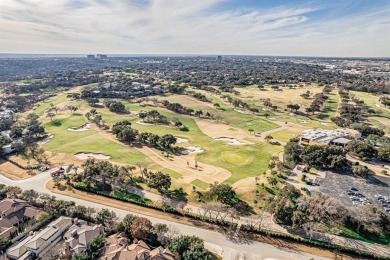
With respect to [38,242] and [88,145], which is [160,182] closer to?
[38,242]

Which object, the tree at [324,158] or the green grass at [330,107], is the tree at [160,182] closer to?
the tree at [324,158]

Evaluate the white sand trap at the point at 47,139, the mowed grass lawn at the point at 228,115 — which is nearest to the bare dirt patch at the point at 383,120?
the mowed grass lawn at the point at 228,115

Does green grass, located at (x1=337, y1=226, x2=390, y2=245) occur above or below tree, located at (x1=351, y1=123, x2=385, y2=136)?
below

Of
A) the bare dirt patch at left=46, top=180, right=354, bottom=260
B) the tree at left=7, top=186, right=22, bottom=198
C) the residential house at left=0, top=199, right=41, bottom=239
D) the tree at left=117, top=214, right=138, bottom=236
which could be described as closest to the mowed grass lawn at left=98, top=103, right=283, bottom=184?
the bare dirt patch at left=46, top=180, right=354, bottom=260

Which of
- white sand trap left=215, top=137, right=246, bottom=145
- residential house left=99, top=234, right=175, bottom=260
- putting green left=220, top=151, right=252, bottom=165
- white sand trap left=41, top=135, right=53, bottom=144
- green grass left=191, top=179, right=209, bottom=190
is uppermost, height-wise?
residential house left=99, top=234, right=175, bottom=260

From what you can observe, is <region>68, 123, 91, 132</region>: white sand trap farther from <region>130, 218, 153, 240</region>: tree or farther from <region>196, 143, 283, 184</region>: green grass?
<region>130, 218, 153, 240</region>: tree

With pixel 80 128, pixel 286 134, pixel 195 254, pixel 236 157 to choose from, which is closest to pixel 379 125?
pixel 286 134
